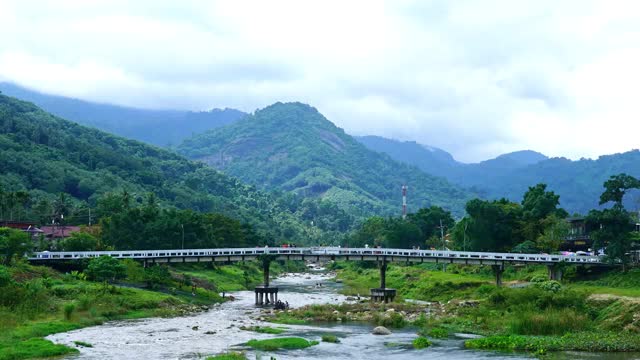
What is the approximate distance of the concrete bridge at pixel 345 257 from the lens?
115312mm

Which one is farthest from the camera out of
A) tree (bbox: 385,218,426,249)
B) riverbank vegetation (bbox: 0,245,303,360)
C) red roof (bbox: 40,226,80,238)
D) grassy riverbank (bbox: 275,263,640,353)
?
tree (bbox: 385,218,426,249)

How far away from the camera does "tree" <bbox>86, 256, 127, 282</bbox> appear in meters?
110

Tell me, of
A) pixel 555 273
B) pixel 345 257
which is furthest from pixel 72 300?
pixel 555 273

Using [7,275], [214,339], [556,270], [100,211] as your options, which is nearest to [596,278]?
[556,270]

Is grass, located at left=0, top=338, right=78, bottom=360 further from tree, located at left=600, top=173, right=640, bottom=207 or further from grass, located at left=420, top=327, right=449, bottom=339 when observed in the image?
tree, located at left=600, top=173, right=640, bottom=207

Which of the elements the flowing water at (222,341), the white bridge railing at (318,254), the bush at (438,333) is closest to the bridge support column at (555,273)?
the white bridge railing at (318,254)

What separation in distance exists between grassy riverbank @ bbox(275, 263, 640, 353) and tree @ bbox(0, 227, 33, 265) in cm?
4464

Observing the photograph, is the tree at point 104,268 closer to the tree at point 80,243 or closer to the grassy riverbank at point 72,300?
the grassy riverbank at point 72,300

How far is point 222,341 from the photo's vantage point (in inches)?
2958

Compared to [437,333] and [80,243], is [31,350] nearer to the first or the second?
[437,333]

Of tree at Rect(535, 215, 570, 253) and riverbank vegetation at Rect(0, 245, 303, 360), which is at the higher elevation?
tree at Rect(535, 215, 570, 253)

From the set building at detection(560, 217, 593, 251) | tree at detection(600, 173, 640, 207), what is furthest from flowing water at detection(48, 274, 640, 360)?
building at detection(560, 217, 593, 251)

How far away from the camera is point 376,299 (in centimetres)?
12244

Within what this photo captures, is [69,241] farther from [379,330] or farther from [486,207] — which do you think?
[486,207]
